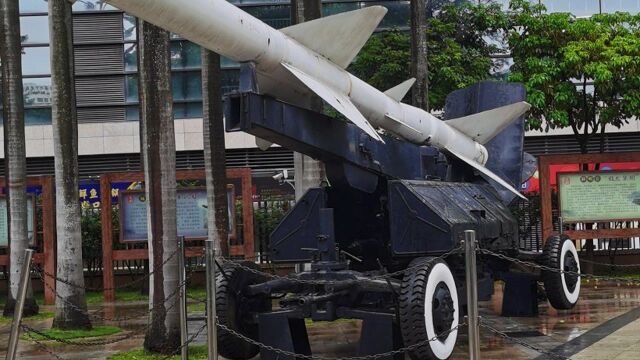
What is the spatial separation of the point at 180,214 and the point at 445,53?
8.17 meters

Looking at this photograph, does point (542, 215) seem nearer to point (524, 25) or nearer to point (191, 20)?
point (524, 25)

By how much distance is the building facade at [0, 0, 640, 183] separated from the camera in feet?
113

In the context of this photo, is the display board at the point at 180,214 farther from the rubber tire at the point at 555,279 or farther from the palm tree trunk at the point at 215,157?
the rubber tire at the point at 555,279

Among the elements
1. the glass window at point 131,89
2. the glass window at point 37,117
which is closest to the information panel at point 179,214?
the glass window at point 131,89

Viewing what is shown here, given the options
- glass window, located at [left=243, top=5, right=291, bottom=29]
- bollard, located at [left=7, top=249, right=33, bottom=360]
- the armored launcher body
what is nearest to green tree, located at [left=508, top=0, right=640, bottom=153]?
the armored launcher body

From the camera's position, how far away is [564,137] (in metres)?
34.9

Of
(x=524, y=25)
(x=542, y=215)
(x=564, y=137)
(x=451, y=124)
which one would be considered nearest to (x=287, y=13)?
(x=564, y=137)

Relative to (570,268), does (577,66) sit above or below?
above

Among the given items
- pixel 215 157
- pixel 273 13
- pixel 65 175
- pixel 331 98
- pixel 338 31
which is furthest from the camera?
pixel 273 13

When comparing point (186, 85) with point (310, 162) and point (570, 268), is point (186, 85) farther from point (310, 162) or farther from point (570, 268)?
point (570, 268)

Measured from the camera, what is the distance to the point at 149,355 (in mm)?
11266

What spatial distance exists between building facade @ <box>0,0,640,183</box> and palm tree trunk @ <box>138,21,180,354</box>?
22637 mm

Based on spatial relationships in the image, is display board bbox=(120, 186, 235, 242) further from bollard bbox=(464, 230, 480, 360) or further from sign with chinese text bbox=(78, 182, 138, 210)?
bollard bbox=(464, 230, 480, 360)

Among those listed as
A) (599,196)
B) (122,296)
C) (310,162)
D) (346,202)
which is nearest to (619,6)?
(599,196)
